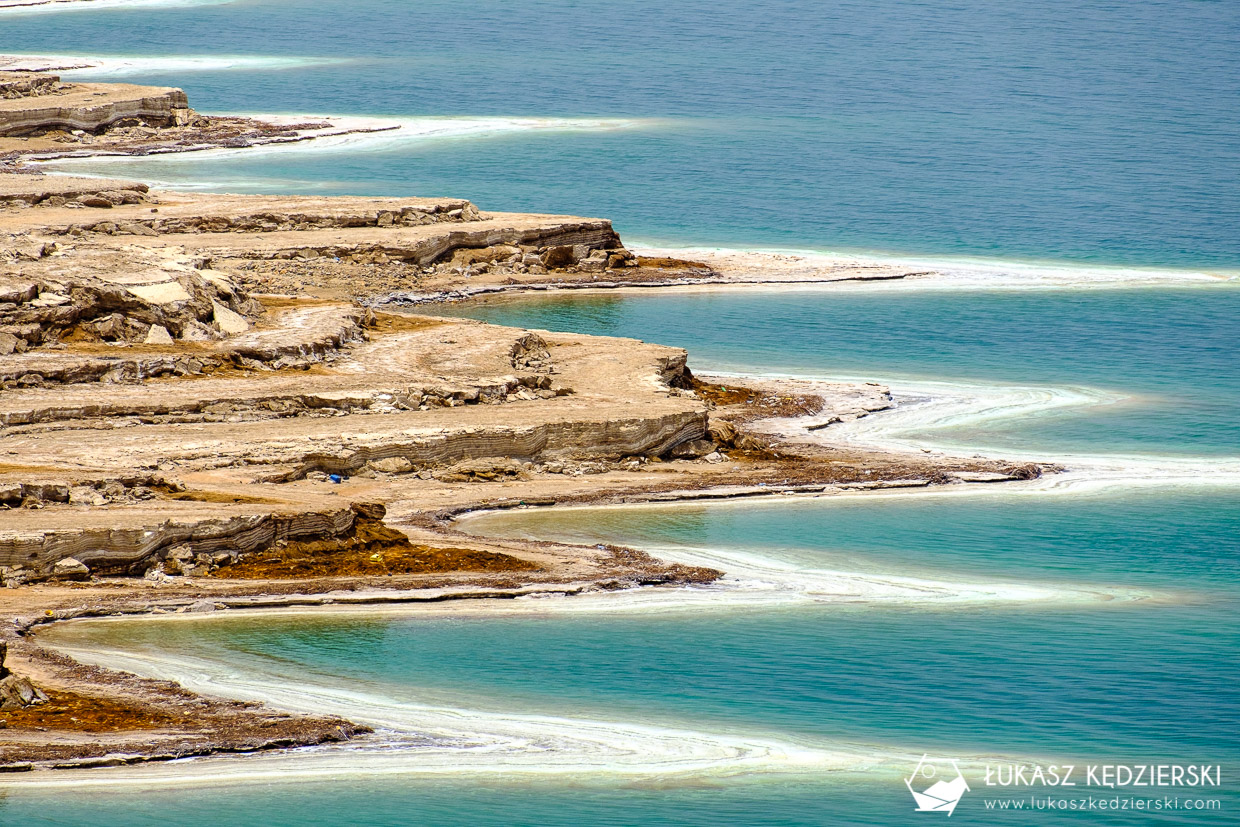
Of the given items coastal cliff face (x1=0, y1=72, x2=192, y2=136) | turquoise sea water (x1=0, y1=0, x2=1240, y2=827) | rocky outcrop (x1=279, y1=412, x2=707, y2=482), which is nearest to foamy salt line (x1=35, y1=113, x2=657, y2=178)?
turquoise sea water (x1=0, y1=0, x2=1240, y2=827)

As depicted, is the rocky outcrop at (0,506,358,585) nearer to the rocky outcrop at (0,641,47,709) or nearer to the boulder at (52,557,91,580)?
the boulder at (52,557,91,580)

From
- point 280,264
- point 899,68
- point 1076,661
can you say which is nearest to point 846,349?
point 280,264

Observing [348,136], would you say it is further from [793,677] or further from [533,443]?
[793,677]

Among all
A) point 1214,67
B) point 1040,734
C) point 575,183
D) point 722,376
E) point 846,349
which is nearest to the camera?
point 1040,734

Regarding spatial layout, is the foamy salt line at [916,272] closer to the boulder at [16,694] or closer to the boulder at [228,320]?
the boulder at [228,320]

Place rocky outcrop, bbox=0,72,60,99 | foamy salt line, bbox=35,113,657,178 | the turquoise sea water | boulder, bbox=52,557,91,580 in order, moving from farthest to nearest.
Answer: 1. rocky outcrop, bbox=0,72,60,99
2. foamy salt line, bbox=35,113,657,178
3. boulder, bbox=52,557,91,580
4. the turquoise sea water

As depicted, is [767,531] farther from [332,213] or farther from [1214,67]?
[1214,67]

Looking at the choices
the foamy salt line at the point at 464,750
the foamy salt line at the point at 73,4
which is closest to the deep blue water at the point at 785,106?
the foamy salt line at the point at 73,4
